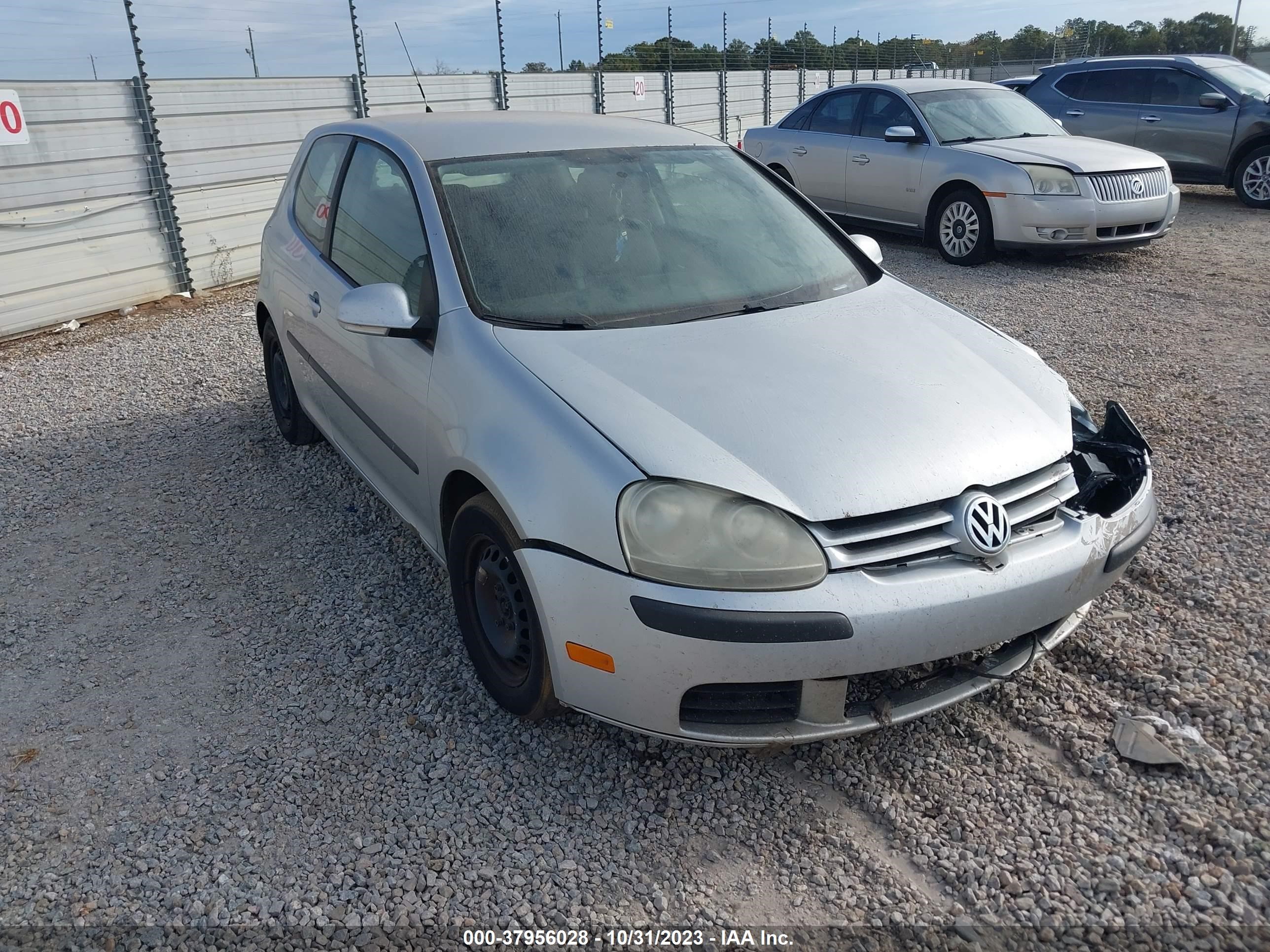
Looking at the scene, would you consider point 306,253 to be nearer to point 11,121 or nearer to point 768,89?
point 11,121

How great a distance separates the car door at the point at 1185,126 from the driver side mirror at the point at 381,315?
11.6m

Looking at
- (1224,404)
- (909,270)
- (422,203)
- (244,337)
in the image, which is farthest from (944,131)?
(422,203)

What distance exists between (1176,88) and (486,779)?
12610mm

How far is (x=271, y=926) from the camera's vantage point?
2.24 m

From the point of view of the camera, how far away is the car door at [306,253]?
4.16 metres

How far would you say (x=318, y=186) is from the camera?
4.38 meters

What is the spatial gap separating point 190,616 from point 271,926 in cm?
167

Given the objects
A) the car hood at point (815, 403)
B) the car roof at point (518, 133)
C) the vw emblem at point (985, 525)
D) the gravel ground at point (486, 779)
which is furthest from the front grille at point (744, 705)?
the car roof at point (518, 133)

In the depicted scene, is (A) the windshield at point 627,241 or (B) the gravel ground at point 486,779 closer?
(B) the gravel ground at point 486,779

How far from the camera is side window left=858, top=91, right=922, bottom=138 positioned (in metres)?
9.27

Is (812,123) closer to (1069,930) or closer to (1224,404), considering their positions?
(1224,404)

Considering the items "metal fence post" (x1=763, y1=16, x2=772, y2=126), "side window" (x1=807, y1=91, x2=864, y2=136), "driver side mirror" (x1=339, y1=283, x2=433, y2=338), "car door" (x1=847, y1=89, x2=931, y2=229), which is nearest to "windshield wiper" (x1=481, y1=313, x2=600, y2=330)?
"driver side mirror" (x1=339, y1=283, x2=433, y2=338)

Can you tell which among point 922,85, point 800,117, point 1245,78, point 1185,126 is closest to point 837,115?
point 800,117

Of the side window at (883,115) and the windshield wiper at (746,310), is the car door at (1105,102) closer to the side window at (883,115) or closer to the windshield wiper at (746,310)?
the side window at (883,115)
